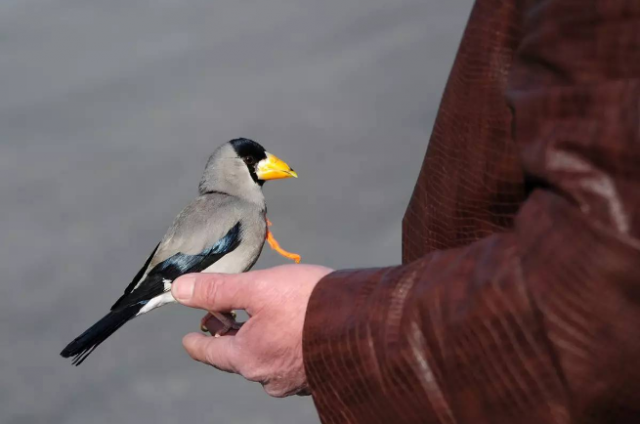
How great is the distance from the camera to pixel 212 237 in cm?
296

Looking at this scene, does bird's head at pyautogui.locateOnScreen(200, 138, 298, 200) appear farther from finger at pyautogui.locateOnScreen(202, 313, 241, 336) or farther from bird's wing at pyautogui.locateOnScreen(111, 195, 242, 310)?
finger at pyautogui.locateOnScreen(202, 313, 241, 336)

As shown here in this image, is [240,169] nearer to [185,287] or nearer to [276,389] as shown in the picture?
[185,287]

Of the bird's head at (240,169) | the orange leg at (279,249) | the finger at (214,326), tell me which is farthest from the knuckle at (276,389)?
the bird's head at (240,169)

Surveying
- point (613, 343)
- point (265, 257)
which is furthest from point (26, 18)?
point (613, 343)

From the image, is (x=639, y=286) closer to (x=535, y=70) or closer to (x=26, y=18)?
(x=535, y=70)

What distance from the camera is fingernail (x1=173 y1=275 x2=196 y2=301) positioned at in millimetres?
1677

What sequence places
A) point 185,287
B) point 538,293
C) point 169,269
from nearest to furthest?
point 538,293 < point 185,287 < point 169,269

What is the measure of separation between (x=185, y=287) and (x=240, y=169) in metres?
1.61

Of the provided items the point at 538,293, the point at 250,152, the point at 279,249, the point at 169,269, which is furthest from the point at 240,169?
the point at 538,293

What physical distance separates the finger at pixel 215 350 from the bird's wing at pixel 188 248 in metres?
1.07

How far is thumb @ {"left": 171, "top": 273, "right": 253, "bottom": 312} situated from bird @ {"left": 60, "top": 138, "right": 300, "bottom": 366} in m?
1.13

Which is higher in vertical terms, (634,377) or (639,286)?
(639,286)

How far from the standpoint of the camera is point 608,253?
95 cm

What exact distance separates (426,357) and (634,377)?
0.26 metres
